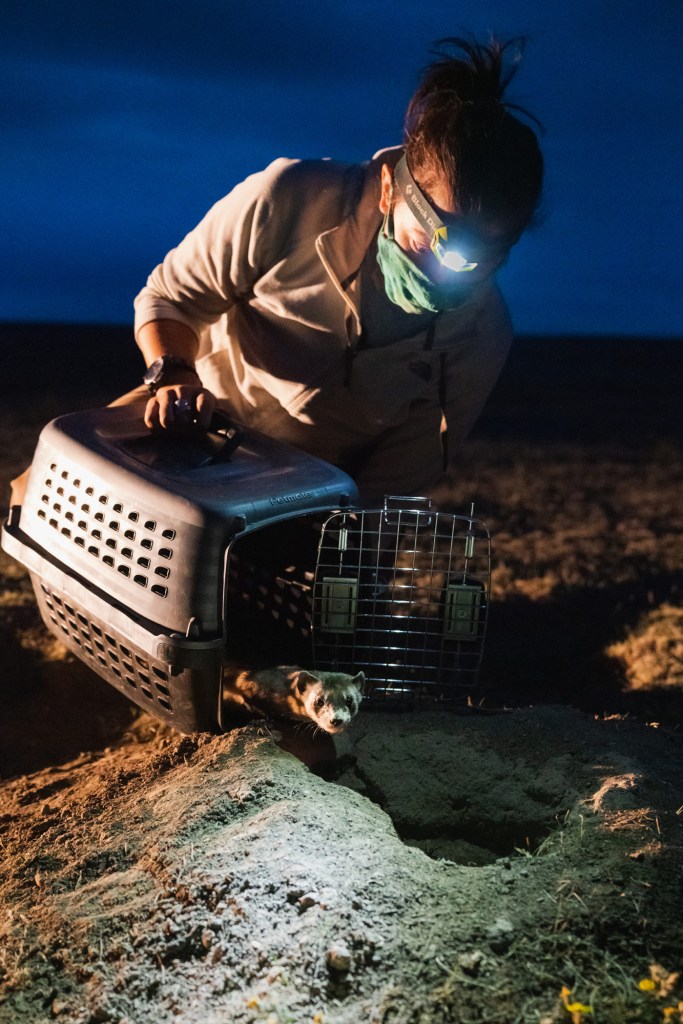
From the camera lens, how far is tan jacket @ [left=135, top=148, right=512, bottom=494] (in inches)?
124

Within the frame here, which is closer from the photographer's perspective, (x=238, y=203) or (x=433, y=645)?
(x=238, y=203)

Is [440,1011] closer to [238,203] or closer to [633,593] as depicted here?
[238,203]

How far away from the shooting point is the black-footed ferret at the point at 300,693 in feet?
9.39

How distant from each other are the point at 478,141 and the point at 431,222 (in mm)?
273

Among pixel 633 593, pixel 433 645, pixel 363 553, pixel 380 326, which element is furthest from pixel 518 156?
pixel 633 593

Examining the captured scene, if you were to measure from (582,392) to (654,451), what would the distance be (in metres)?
6.98

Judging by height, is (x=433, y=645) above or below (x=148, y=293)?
below

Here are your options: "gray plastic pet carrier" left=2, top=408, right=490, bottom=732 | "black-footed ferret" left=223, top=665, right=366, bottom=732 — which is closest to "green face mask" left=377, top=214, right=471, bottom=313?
"gray plastic pet carrier" left=2, top=408, right=490, bottom=732

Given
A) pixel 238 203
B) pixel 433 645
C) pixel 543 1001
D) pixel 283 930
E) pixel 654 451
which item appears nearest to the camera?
pixel 543 1001

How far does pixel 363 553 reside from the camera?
328cm

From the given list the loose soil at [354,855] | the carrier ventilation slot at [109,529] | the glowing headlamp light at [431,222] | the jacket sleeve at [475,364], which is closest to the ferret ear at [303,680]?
the loose soil at [354,855]

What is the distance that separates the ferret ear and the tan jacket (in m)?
1.16

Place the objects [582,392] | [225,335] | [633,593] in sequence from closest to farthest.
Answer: [225,335] → [633,593] → [582,392]

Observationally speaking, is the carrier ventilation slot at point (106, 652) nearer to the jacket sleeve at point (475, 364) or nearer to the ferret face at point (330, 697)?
the ferret face at point (330, 697)
